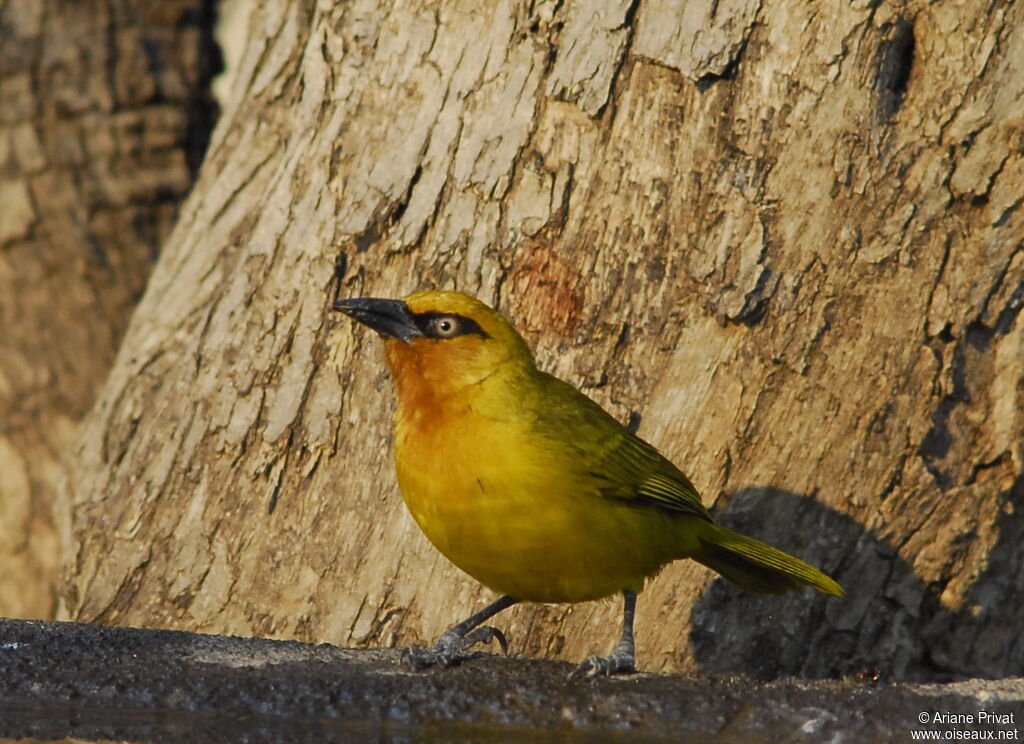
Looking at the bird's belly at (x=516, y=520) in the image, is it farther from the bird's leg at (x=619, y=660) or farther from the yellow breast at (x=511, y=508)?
the bird's leg at (x=619, y=660)

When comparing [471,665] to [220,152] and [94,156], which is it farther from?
[94,156]

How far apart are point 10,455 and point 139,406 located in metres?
1.66

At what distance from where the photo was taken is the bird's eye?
4.59 metres

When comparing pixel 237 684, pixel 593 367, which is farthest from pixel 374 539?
pixel 237 684

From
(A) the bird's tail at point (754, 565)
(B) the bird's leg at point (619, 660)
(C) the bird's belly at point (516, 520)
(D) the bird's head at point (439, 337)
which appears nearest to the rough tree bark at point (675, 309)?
(A) the bird's tail at point (754, 565)

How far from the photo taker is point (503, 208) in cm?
525

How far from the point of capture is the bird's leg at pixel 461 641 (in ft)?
13.5

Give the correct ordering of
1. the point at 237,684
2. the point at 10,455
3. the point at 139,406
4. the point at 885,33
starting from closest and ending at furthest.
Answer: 1. the point at 237,684
2. the point at 885,33
3. the point at 139,406
4. the point at 10,455

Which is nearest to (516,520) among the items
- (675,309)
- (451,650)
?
(451,650)

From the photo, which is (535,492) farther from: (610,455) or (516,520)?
(610,455)

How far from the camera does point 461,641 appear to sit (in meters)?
4.79

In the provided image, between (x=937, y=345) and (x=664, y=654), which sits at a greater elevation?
(x=937, y=345)

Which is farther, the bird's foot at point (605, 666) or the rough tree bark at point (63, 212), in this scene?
the rough tree bark at point (63, 212)

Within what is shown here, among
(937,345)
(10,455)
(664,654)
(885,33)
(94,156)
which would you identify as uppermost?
(885,33)
